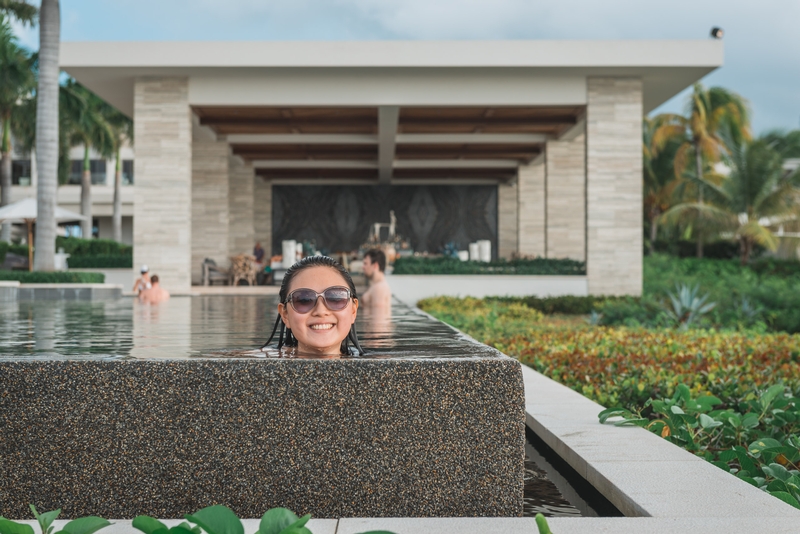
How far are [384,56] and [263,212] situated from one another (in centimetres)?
1527

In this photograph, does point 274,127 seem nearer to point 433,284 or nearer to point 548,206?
point 433,284

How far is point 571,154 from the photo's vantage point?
22547mm

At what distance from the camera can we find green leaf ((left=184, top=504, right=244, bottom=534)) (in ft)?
6.62

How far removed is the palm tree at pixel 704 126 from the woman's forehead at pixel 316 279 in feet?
95.0

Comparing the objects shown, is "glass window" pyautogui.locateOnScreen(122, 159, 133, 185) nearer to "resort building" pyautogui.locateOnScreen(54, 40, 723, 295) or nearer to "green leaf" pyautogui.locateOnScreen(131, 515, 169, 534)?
"resort building" pyautogui.locateOnScreen(54, 40, 723, 295)

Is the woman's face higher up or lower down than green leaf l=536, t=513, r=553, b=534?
higher up

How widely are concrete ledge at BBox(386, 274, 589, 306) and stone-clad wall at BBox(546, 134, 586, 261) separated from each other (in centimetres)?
539

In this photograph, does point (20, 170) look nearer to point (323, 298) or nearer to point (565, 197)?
point (565, 197)

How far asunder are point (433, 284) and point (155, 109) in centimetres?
721

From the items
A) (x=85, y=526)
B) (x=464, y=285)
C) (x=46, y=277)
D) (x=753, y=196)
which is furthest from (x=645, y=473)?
(x=753, y=196)

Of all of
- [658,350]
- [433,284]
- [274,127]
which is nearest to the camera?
[658,350]

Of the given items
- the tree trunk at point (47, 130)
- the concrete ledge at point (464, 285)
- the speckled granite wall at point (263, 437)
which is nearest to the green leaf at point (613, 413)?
the speckled granite wall at point (263, 437)

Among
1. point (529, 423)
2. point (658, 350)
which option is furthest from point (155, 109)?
point (529, 423)

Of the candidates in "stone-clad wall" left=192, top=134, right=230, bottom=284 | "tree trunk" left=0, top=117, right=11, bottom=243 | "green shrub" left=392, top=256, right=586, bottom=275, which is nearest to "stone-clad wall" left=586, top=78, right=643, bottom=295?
"green shrub" left=392, top=256, right=586, bottom=275
